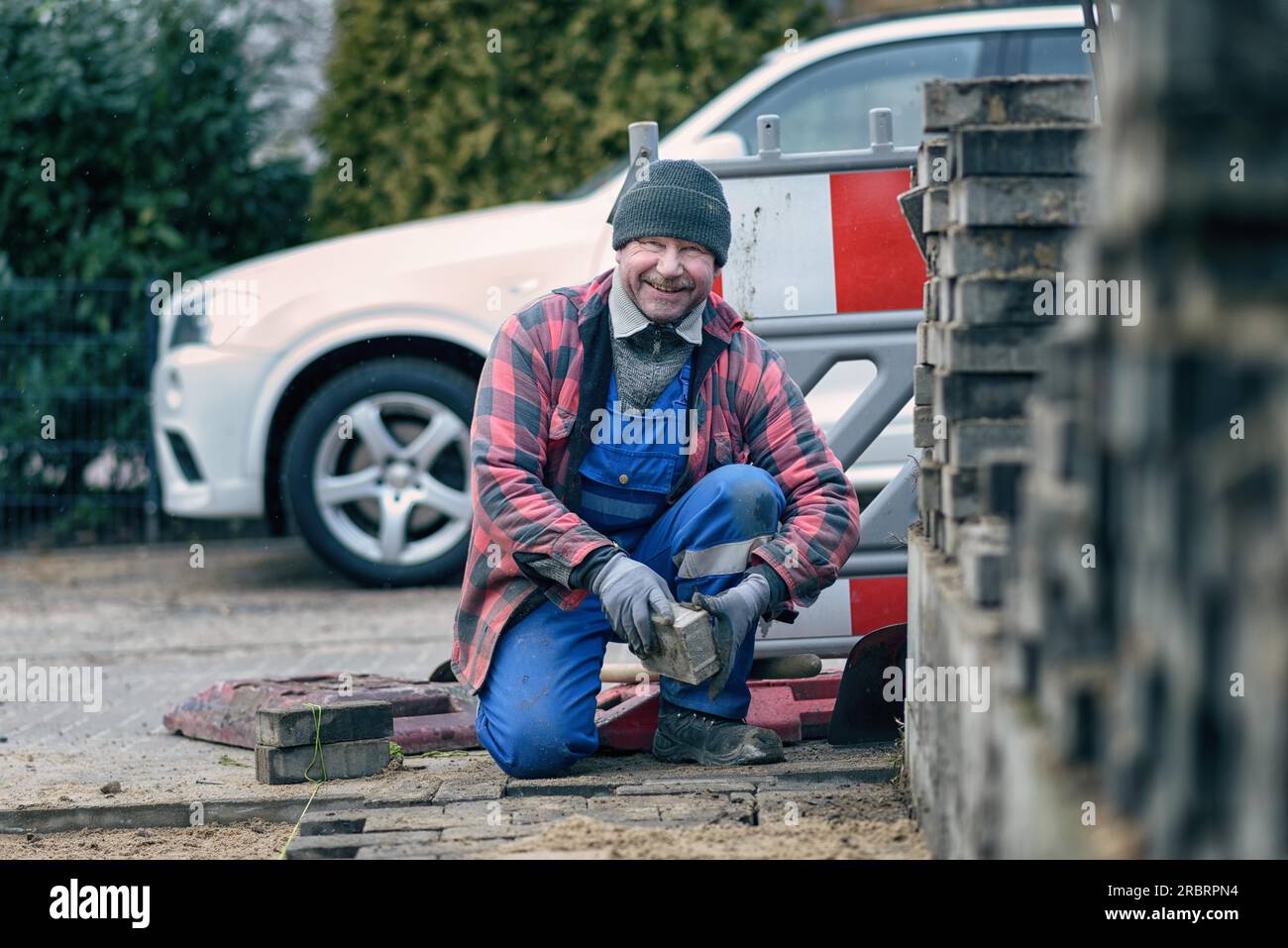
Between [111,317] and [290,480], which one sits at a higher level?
[111,317]

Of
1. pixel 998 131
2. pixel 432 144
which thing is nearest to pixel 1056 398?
pixel 998 131

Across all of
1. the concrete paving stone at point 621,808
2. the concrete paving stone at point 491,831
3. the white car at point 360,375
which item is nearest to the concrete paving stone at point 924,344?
the concrete paving stone at point 621,808

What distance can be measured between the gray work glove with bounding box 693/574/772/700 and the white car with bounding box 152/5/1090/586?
305cm

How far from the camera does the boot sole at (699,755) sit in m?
3.67

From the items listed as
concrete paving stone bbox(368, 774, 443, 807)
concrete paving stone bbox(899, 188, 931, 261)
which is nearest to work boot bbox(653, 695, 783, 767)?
concrete paving stone bbox(368, 774, 443, 807)

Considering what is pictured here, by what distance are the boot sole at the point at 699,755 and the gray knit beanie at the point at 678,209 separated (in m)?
1.13

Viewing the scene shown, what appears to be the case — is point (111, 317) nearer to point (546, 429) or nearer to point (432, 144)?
point (432, 144)

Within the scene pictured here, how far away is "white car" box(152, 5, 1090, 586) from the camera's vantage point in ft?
22.1

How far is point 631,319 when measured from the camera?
379cm

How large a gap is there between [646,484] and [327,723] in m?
0.92

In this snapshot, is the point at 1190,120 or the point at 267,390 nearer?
the point at 1190,120

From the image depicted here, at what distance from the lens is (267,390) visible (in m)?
6.92

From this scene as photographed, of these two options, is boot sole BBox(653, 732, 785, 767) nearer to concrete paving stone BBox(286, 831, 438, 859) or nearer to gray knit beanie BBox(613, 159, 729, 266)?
concrete paving stone BBox(286, 831, 438, 859)
